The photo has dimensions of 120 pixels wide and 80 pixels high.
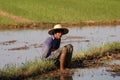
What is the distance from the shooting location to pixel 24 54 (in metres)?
15.4

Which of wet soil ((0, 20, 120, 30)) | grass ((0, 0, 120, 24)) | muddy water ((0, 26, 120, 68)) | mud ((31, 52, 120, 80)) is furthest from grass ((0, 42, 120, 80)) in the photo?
grass ((0, 0, 120, 24))

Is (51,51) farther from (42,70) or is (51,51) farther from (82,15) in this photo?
(82,15)

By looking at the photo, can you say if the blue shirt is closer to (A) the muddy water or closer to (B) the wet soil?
(A) the muddy water

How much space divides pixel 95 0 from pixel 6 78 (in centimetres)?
3180

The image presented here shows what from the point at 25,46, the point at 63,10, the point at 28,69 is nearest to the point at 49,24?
the point at 63,10

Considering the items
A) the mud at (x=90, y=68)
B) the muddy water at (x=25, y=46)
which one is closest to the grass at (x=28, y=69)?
the mud at (x=90, y=68)

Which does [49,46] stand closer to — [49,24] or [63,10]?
[49,24]

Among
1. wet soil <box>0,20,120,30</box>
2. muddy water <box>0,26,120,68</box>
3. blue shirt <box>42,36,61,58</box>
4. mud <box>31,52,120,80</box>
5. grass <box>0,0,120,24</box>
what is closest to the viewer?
mud <box>31,52,120,80</box>

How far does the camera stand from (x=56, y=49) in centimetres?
1131

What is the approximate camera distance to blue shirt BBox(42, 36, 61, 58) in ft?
36.1

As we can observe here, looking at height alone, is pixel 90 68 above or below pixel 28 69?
below

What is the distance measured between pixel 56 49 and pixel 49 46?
36 cm

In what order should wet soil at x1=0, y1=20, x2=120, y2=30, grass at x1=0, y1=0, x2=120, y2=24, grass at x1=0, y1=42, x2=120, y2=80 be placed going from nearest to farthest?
grass at x1=0, y1=42, x2=120, y2=80, wet soil at x1=0, y1=20, x2=120, y2=30, grass at x1=0, y1=0, x2=120, y2=24

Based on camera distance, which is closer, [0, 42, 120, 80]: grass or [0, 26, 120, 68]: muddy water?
[0, 42, 120, 80]: grass
